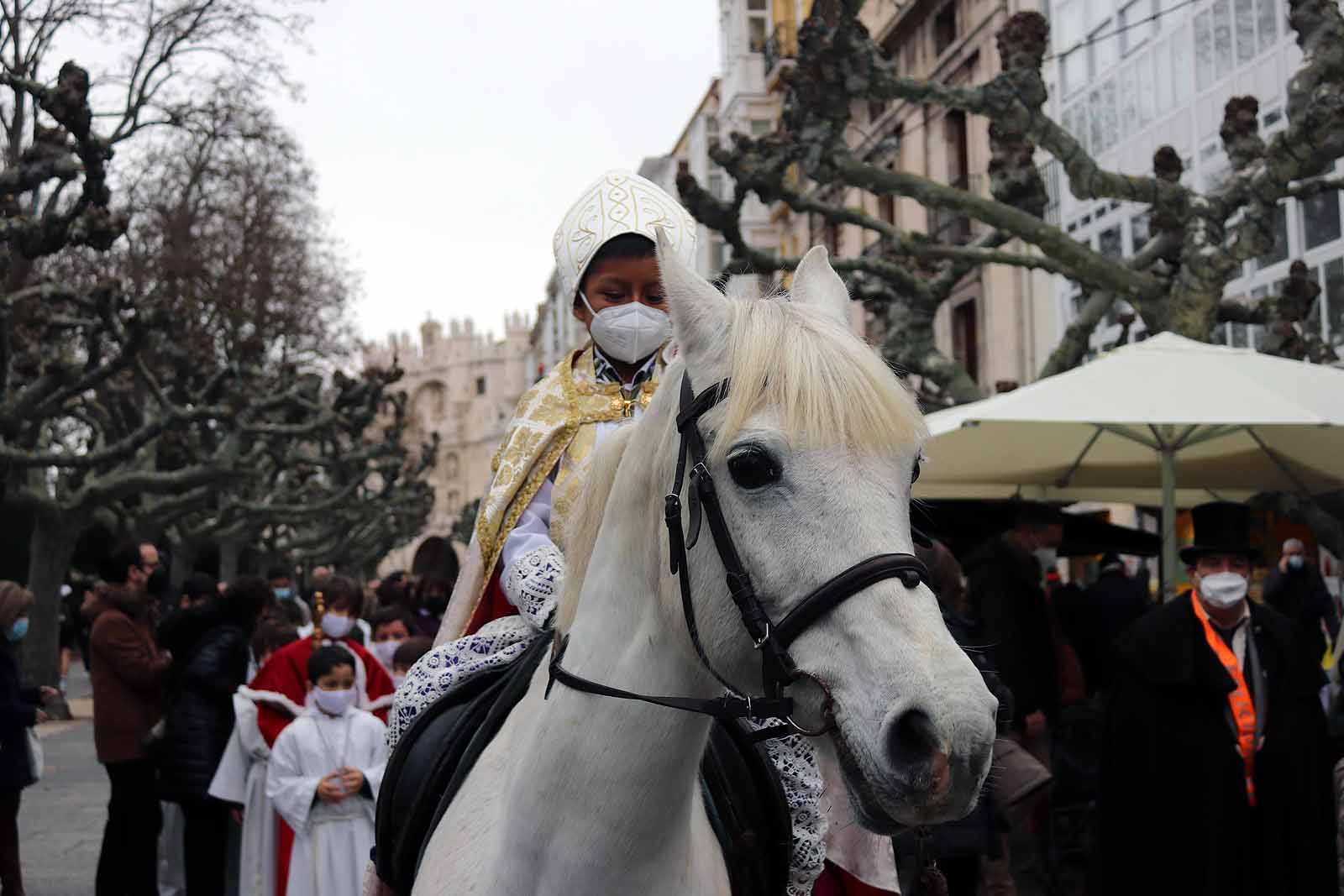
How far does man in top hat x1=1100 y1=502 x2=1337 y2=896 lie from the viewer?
705 centimetres

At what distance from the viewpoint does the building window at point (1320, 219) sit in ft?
61.5

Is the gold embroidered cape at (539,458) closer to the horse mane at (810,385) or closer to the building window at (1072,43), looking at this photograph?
the horse mane at (810,385)

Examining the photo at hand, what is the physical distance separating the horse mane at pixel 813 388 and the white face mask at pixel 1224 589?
5.34 meters

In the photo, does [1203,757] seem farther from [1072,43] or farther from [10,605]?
[1072,43]

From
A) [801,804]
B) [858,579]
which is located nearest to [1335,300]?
[801,804]

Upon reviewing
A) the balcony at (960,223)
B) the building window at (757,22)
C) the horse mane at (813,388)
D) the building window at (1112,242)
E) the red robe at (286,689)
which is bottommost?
the red robe at (286,689)

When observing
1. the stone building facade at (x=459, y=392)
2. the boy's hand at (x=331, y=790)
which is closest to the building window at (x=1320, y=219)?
the boy's hand at (x=331, y=790)

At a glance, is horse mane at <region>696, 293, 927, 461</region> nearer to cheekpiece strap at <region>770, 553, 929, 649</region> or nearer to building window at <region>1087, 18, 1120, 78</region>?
cheekpiece strap at <region>770, 553, 929, 649</region>

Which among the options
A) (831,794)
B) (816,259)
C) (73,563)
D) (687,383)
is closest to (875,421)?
(687,383)

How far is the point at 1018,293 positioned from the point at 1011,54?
1802 cm

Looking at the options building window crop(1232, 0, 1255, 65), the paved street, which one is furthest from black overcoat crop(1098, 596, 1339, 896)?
building window crop(1232, 0, 1255, 65)

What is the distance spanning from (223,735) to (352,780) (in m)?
1.79

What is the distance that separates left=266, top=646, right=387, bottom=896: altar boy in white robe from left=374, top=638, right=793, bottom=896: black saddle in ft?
12.0

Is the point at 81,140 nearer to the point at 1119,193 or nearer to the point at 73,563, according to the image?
the point at 1119,193
